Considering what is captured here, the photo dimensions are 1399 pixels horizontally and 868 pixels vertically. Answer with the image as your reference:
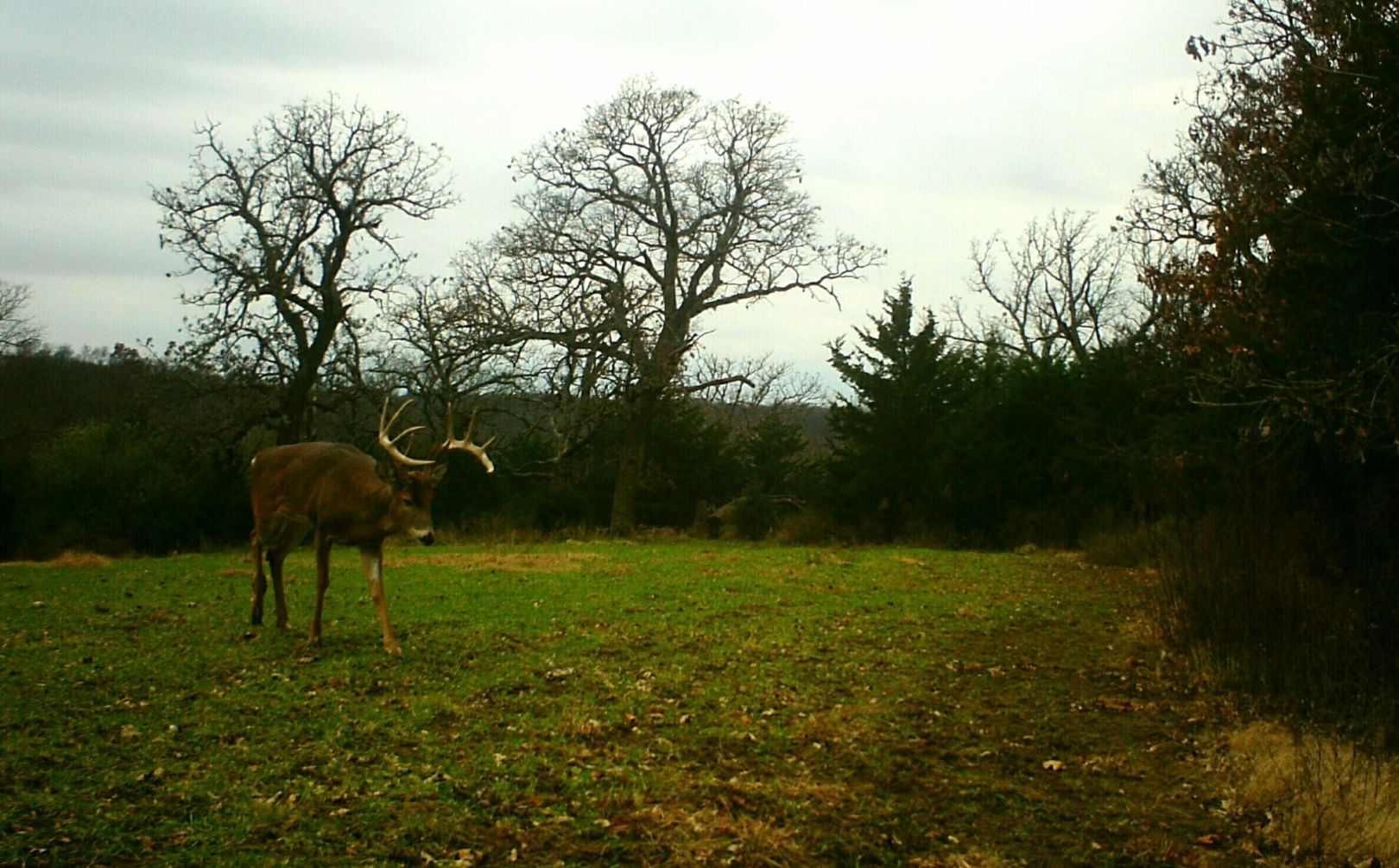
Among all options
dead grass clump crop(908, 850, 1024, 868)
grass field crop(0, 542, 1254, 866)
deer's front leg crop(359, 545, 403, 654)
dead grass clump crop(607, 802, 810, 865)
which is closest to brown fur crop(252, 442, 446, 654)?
deer's front leg crop(359, 545, 403, 654)

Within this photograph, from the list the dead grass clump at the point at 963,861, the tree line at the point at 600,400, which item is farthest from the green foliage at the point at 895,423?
the dead grass clump at the point at 963,861

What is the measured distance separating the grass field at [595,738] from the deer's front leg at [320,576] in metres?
0.18

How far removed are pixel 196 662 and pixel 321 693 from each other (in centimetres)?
157

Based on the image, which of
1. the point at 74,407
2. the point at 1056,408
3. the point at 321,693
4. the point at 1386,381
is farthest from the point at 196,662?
the point at 74,407

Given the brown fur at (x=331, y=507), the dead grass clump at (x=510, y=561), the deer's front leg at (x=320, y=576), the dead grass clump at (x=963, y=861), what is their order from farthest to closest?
the dead grass clump at (x=510, y=561) < the brown fur at (x=331, y=507) < the deer's front leg at (x=320, y=576) < the dead grass clump at (x=963, y=861)

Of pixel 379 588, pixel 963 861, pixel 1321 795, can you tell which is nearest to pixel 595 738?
pixel 963 861

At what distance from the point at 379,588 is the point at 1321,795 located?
714 centimetres

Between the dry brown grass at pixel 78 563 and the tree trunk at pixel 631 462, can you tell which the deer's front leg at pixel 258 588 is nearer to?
the dry brown grass at pixel 78 563

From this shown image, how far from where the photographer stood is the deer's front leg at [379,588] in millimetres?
9078

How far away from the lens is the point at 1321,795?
19.7 feet

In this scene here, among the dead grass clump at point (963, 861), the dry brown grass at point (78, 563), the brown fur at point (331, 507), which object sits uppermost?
the brown fur at point (331, 507)

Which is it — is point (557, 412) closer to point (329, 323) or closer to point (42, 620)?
point (329, 323)

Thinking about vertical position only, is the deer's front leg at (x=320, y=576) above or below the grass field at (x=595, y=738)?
above

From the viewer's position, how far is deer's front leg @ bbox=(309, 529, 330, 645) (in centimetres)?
925
